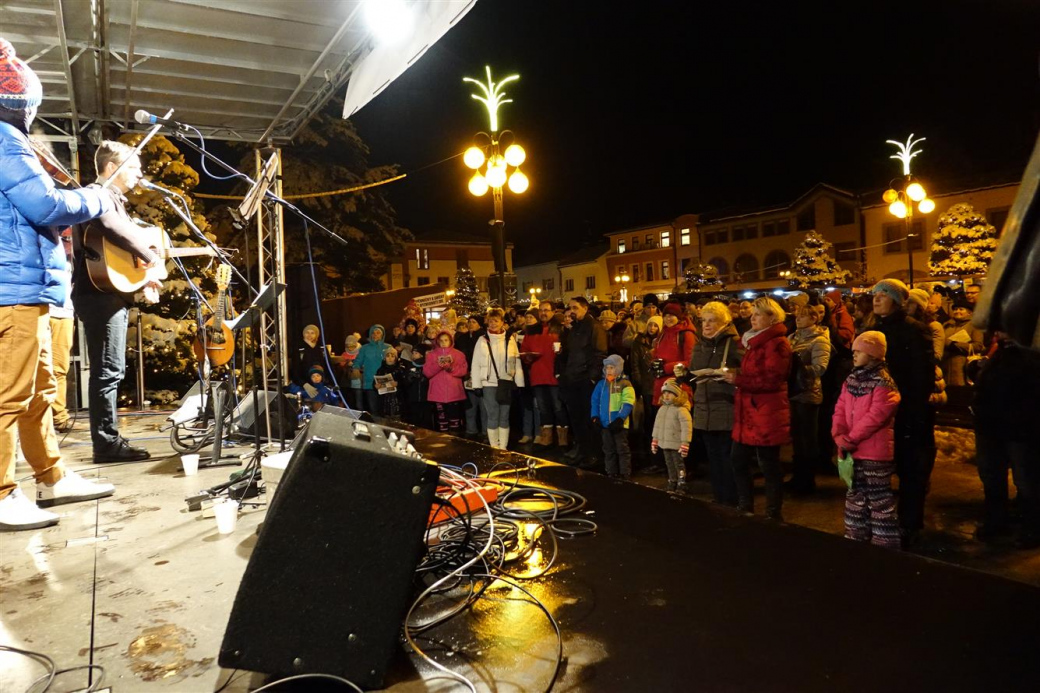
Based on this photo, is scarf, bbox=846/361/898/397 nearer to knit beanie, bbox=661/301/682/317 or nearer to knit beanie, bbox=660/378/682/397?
knit beanie, bbox=660/378/682/397

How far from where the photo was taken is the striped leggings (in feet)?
13.8

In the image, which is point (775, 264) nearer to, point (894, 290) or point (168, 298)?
point (168, 298)

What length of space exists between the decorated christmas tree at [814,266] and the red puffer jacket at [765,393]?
112 feet

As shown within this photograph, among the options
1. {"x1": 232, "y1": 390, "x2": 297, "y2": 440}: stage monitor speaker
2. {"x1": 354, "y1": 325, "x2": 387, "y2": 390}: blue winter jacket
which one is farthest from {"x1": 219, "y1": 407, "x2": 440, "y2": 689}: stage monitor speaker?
{"x1": 354, "y1": 325, "x2": 387, "y2": 390}: blue winter jacket

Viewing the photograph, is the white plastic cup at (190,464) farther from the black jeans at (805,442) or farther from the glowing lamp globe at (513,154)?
the glowing lamp globe at (513,154)

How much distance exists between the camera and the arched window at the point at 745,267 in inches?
1999

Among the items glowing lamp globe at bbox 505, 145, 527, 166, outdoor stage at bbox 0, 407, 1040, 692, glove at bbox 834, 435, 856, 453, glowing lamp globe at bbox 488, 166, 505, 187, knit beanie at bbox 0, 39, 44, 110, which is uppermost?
glowing lamp globe at bbox 505, 145, 527, 166

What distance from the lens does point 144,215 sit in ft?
38.6

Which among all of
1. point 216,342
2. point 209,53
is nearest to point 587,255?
point 209,53

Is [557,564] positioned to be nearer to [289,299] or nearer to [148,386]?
[289,299]

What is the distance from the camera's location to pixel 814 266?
36.9 metres

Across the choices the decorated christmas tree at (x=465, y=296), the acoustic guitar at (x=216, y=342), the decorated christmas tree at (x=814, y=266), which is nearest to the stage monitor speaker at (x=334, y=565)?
the acoustic guitar at (x=216, y=342)

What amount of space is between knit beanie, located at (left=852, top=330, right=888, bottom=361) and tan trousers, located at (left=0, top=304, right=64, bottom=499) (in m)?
4.99

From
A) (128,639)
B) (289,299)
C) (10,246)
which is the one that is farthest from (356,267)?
(128,639)
